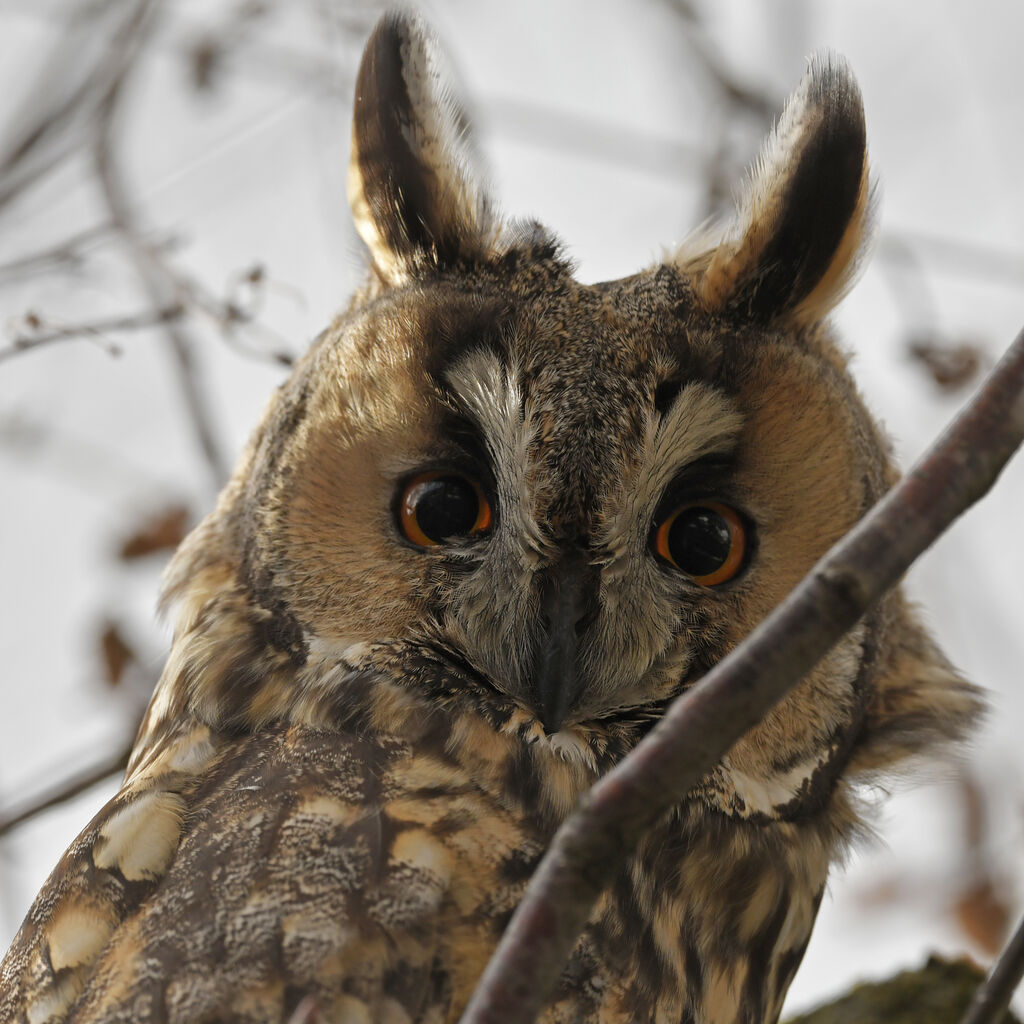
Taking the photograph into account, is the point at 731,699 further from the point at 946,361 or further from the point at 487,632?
the point at 946,361

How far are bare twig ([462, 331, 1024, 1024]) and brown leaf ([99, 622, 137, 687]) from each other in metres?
2.47

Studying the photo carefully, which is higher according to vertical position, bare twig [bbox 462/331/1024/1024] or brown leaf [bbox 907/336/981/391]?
brown leaf [bbox 907/336/981/391]

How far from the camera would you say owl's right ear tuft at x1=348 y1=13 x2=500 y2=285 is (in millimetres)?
2223

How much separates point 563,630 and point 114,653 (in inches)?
72.5

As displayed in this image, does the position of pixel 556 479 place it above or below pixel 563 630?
above

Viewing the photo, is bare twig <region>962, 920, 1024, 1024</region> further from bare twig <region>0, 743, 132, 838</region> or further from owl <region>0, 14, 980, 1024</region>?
bare twig <region>0, 743, 132, 838</region>

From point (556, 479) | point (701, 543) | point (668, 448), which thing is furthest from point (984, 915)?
point (556, 479)

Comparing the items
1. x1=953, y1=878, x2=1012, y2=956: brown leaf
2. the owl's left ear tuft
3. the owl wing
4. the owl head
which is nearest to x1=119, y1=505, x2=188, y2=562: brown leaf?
the owl head

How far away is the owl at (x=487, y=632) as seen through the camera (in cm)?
167

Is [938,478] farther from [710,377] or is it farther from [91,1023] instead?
[91,1023]

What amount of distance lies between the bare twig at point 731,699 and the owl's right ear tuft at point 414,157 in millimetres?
1304

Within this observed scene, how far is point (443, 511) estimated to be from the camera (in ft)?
6.51

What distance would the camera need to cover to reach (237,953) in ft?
5.20

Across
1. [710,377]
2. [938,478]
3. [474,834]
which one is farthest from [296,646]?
[938,478]
